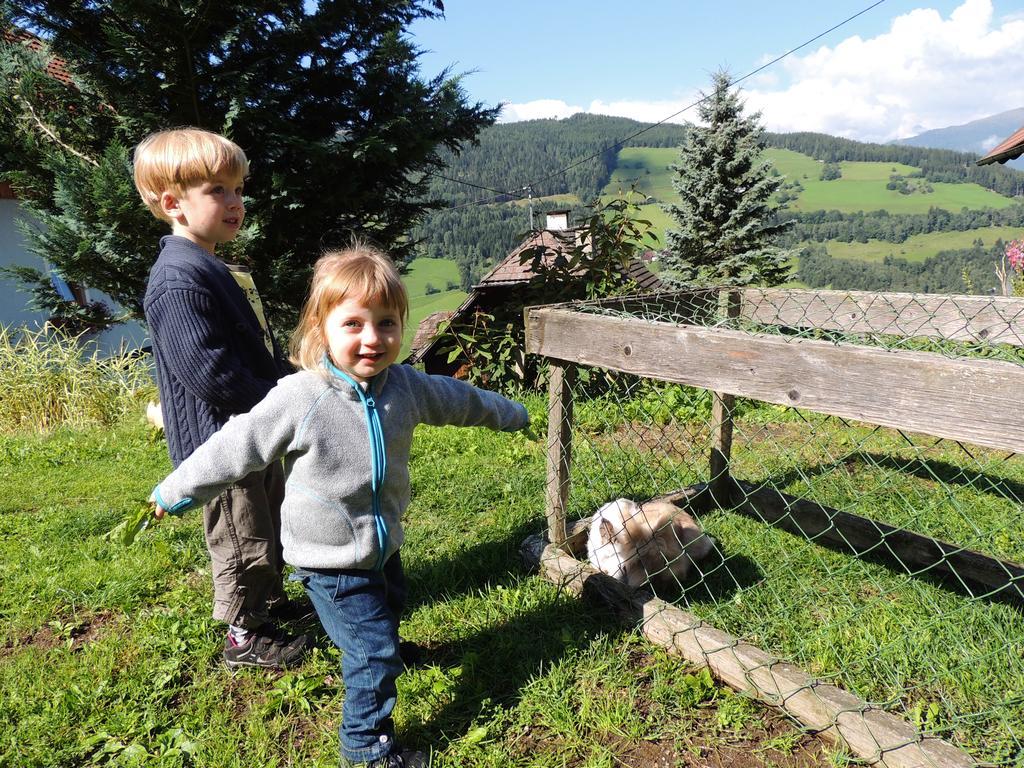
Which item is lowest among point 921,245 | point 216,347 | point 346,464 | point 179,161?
point 921,245

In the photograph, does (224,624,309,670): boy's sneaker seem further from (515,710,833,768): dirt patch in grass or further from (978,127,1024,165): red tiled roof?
(978,127,1024,165): red tiled roof

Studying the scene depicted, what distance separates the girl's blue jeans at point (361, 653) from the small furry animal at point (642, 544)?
1.18 m

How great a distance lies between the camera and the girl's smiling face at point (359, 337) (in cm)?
170

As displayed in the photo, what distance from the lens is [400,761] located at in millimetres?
1790

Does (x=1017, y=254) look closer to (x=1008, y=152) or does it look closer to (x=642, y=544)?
(x=1008, y=152)

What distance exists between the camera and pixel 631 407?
557 cm

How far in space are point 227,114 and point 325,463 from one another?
5478mm

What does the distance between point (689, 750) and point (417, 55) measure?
6832 millimetres

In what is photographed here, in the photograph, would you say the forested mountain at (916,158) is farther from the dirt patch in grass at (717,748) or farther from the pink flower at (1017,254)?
the dirt patch in grass at (717,748)

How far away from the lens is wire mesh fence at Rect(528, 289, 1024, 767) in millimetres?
1630

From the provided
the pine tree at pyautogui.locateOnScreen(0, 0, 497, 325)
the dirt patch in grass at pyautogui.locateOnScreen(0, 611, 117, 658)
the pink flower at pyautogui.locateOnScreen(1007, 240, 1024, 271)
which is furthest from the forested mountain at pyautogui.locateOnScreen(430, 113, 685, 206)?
the dirt patch in grass at pyautogui.locateOnScreen(0, 611, 117, 658)

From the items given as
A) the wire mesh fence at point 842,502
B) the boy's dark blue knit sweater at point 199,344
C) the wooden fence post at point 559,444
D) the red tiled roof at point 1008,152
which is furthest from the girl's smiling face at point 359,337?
the red tiled roof at point 1008,152

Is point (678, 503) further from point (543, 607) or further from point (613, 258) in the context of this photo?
point (613, 258)

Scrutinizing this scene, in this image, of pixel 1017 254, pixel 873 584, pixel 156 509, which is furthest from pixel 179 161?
pixel 1017 254
